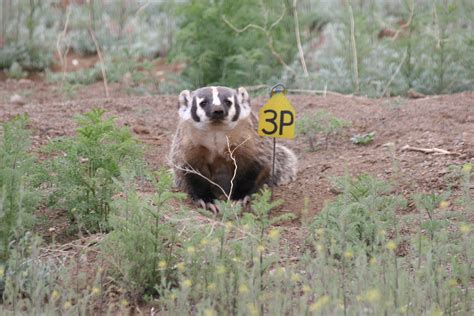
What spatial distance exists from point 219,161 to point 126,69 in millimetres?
4167

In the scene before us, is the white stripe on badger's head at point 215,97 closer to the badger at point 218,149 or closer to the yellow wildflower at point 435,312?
the badger at point 218,149

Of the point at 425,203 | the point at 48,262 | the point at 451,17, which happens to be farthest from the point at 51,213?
the point at 451,17

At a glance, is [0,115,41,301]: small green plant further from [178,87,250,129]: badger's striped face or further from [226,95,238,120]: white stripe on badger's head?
[226,95,238,120]: white stripe on badger's head

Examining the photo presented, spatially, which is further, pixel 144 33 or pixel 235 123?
pixel 144 33

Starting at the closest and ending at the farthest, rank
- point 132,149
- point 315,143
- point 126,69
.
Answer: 1. point 132,149
2. point 315,143
3. point 126,69

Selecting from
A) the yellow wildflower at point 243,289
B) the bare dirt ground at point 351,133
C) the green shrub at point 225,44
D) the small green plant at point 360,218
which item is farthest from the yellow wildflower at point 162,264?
the green shrub at point 225,44

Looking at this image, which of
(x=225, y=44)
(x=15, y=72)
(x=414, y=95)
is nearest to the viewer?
(x=414, y=95)

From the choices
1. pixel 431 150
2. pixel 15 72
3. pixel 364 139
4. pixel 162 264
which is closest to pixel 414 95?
pixel 364 139

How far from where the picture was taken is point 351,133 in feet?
24.5

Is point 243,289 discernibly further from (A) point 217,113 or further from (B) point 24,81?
(B) point 24,81

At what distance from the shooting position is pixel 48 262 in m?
4.44

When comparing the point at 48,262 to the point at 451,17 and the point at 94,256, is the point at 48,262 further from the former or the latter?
the point at 451,17

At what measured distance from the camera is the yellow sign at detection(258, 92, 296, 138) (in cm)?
552

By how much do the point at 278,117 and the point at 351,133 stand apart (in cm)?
202
